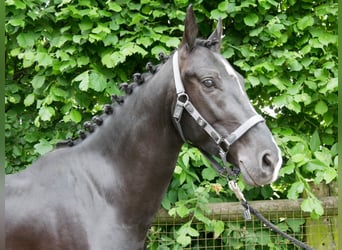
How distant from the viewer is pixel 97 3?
386 centimetres

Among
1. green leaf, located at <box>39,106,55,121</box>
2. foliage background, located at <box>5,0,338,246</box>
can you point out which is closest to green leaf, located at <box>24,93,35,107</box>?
foliage background, located at <box>5,0,338,246</box>

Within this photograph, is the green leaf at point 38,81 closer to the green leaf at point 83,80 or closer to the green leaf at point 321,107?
the green leaf at point 83,80

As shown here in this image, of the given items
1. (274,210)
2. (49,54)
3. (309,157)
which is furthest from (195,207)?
(49,54)

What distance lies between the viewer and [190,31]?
2342 millimetres

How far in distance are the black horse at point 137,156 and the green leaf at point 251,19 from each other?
1374 millimetres

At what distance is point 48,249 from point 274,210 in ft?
7.01

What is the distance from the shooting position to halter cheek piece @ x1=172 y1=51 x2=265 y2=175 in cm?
214

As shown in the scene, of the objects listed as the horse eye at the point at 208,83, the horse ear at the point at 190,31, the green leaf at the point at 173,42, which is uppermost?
the green leaf at the point at 173,42

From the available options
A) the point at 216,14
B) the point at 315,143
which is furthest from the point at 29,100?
the point at 315,143

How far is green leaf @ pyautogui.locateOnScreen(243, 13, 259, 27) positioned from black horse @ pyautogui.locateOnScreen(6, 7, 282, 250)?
1.37 metres

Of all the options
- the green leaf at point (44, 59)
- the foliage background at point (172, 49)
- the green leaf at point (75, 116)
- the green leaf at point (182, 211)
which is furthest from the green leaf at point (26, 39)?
the green leaf at point (182, 211)

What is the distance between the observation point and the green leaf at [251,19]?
147 inches

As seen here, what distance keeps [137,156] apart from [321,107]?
1926mm

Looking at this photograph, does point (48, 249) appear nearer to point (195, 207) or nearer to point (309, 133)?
point (195, 207)
